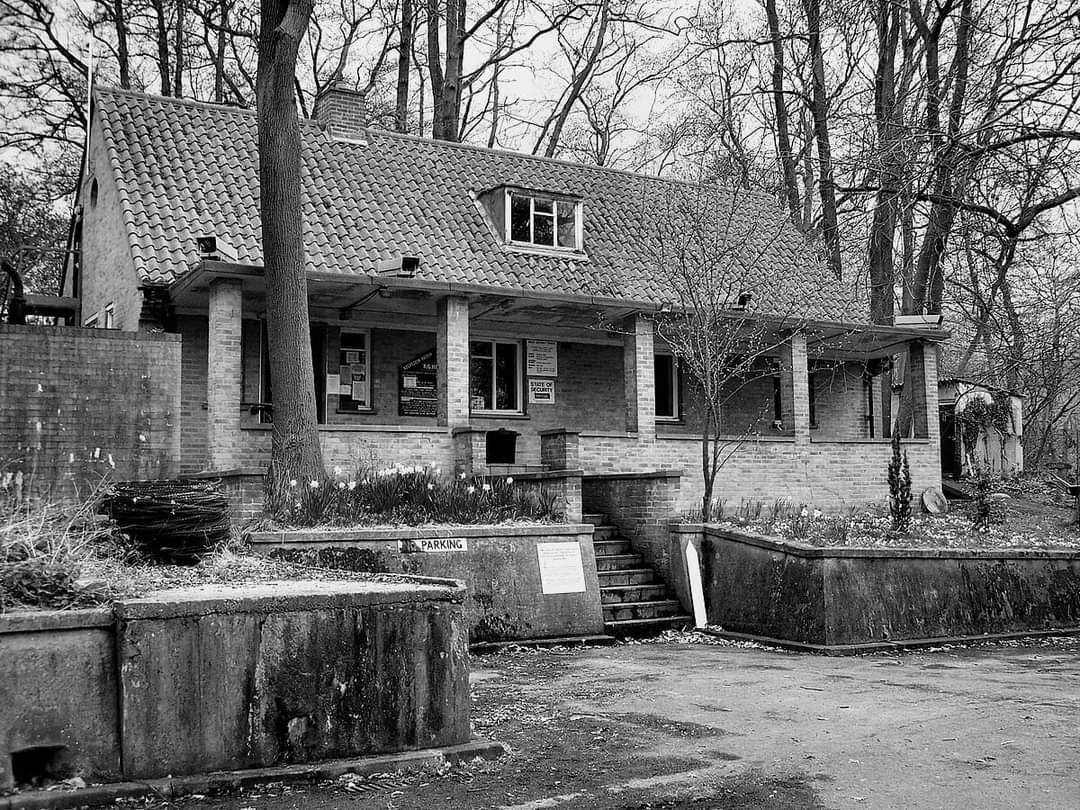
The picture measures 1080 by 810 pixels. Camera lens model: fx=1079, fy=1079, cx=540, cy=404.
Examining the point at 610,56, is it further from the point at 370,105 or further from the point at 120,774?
the point at 120,774

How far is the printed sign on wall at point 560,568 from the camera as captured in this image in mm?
12633

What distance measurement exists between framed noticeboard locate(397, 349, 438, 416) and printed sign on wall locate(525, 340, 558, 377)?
195 centimetres

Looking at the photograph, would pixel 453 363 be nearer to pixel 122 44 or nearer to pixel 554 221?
pixel 554 221

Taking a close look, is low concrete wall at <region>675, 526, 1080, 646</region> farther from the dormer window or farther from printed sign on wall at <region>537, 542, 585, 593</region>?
the dormer window

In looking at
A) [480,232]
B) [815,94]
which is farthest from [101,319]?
[815,94]

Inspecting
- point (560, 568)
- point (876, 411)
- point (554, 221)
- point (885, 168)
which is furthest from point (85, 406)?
point (876, 411)

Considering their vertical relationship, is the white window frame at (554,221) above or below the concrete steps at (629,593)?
above

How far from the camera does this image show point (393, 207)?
19906 mm

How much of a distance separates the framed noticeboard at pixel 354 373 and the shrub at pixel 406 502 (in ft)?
17.3

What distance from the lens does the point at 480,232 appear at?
2023 cm

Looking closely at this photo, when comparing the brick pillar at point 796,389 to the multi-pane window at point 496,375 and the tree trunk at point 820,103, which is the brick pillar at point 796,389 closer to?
the tree trunk at point 820,103

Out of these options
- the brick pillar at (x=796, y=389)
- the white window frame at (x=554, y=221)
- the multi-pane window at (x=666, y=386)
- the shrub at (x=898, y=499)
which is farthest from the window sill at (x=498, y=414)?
the shrub at (x=898, y=499)

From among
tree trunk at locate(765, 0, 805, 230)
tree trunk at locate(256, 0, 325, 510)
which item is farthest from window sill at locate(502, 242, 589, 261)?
tree trunk at locate(765, 0, 805, 230)

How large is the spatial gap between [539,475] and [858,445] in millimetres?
8640
